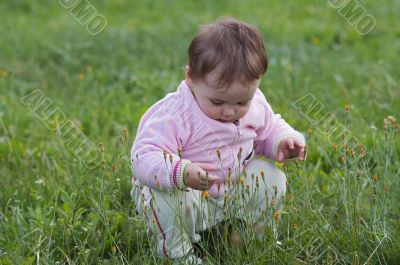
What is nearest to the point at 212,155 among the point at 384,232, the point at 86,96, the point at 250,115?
the point at 250,115

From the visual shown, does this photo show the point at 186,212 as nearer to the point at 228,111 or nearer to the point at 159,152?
the point at 159,152

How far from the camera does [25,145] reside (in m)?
4.12

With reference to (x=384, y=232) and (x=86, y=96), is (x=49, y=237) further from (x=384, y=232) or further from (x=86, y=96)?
(x=86, y=96)

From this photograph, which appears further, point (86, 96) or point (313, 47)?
point (313, 47)

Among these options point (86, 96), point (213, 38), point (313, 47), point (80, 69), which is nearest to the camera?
point (213, 38)

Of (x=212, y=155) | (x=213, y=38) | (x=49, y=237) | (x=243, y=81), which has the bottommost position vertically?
(x=49, y=237)

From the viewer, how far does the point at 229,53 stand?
2574 millimetres

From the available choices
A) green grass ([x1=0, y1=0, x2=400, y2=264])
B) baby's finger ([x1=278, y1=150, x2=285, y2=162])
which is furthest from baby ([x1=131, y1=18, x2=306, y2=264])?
green grass ([x1=0, y1=0, x2=400, y2=264])

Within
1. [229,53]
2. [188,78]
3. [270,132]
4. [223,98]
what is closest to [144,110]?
Result: [270,132]

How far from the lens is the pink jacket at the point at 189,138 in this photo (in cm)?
266

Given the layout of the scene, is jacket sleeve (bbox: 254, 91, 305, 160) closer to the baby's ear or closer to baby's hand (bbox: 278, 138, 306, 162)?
baby's hand (bbox: 278, 138, 306, 162)

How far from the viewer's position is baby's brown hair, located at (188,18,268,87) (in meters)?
2.58

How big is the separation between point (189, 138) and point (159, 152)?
185 mm

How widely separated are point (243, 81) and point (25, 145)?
6.34ft
